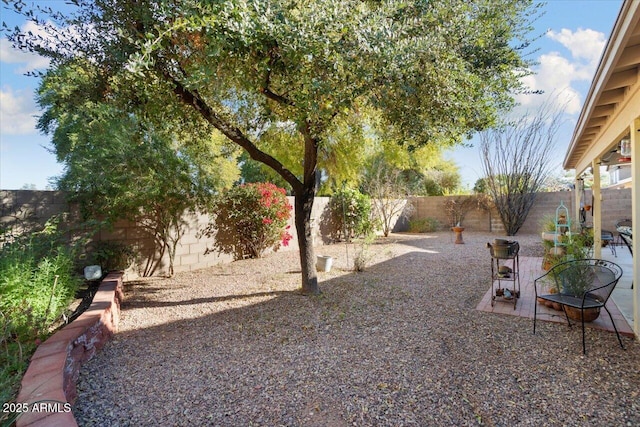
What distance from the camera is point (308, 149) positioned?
197 inches

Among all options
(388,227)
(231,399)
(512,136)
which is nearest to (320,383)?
(231,399)

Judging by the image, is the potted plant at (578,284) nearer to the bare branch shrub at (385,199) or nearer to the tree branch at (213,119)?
the tree branch at (213,119)

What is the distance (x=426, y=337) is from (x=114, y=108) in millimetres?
4762

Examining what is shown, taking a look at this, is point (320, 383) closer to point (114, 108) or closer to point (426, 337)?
point (426, 337)

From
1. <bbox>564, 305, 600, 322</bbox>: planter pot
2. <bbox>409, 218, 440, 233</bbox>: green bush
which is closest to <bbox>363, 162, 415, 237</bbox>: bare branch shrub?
<bbox>409, 218, 440, 233</bbox>: green bush

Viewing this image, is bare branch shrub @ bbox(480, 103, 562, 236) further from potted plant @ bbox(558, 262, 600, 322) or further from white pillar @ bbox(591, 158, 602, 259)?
potted plant @ bbox(558, 262, 600, 322)

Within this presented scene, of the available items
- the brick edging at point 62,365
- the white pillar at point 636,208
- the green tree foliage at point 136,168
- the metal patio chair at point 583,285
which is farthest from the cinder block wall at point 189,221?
the white pillar at point 636,208

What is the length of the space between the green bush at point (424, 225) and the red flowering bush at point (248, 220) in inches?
329

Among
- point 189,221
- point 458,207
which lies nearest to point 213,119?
point 189,221

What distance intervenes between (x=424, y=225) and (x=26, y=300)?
46.0 ft

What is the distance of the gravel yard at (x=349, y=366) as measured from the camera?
2.23m

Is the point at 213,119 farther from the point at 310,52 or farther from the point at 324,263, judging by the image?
the point at 324,263

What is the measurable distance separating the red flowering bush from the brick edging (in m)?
3.79

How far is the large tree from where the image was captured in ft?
9.72
